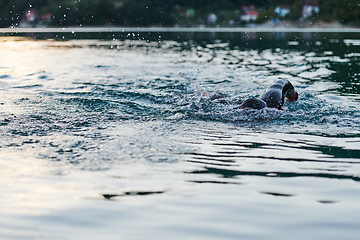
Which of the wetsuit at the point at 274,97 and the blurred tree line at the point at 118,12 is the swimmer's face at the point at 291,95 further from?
the blurred tree line at the point at 118,12

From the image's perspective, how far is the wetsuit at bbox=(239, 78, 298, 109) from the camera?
23.8 feet

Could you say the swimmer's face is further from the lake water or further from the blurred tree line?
the blurred tree line

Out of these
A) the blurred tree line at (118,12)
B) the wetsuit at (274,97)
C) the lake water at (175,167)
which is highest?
the blurred tree line at (118,12)

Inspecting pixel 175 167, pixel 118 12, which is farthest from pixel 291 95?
pixel 118 12

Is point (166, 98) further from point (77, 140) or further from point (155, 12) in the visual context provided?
point (155, 12)

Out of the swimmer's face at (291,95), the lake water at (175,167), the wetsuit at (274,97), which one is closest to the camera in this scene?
the lake water at (175,167)

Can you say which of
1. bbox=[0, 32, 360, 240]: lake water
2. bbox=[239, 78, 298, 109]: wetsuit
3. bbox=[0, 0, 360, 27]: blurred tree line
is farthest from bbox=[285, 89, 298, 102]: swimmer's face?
bbox=[0, 0, 360, 27]: blurred tree line

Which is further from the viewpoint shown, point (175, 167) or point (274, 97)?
point (274, 97)

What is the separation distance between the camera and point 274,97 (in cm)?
777

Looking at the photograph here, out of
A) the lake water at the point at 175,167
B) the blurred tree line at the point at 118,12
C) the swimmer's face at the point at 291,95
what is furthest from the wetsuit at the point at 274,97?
the blurred tree line at the point at 118,12

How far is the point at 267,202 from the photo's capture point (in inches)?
148

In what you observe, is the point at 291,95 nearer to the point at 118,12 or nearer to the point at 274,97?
the point at 274,97

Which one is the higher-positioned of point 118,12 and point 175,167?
point 118,12

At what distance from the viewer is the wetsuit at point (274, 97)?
286 inches
